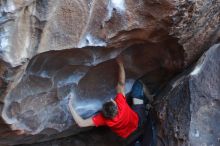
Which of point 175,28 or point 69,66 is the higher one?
point 175,28

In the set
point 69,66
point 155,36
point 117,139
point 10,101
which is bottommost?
point 117,139

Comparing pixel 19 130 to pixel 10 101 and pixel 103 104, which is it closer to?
pixel 10 101

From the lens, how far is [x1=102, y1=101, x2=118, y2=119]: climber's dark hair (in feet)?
8.12

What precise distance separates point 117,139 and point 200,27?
108cm

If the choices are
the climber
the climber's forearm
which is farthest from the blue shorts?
the climber's forearm

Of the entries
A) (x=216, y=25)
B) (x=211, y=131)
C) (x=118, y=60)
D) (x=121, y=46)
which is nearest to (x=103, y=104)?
(x=118, y=60)

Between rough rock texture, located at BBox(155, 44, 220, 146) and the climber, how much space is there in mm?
244

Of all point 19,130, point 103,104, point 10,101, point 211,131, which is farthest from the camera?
point 103,104

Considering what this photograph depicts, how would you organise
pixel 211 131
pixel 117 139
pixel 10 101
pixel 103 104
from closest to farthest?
1. pixel 10 101
2. pixel 211 131
3. pixel 103 104
4. pixel 117 139

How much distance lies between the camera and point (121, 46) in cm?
225

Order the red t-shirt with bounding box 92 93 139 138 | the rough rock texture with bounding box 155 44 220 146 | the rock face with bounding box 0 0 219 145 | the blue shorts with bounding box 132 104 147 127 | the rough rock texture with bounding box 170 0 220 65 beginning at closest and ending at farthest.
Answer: the rock face with bounding box 0 0 219 145 → the rough rock texture with bounding box 170 0 220 65 → the rough rock texture with bounding box 155 44 220 146 → the red t-shirt with bounding box 92 93 139 138 → the blue shorts with bounding box 132 104 147 127

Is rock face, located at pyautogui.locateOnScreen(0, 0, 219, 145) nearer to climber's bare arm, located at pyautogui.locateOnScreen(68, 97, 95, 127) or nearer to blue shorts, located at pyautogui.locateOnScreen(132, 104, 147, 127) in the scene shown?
climber's bare arm, located at pyautogui.locateOnScreen(68, 97, 95, 127)

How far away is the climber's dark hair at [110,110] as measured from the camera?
2.47m

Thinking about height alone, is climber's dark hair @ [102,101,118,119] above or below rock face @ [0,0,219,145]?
below
